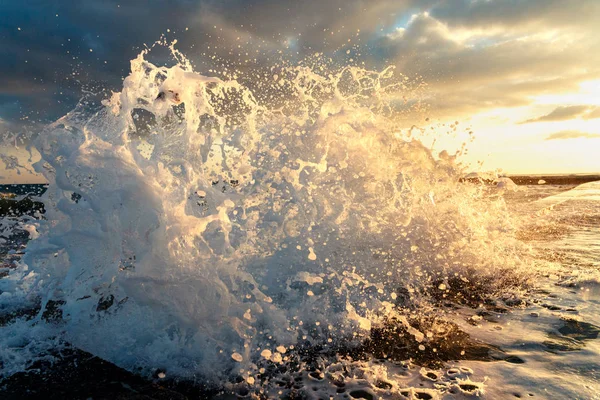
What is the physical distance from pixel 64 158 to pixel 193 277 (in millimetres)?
1920

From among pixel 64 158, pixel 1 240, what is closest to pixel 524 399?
pixel 64 158

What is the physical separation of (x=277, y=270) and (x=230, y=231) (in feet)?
3.03

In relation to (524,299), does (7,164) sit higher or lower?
higher

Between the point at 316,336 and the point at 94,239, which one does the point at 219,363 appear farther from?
the point at 94,239

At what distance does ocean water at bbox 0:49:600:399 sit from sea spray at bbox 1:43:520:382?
0.07ft

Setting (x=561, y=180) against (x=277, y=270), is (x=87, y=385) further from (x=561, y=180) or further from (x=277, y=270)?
(x=561, y=180)

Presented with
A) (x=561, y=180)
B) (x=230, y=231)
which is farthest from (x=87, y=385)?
(x=561, y=180)

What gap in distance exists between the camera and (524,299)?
4.64 m

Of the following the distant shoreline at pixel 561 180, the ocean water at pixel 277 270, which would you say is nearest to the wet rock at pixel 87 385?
the ocean water at pixel 277 270

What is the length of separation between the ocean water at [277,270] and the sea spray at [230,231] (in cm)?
2

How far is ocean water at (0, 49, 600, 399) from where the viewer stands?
312 centimetres

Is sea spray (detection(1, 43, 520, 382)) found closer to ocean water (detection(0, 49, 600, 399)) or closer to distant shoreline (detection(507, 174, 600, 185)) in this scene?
ocean water (detection(0, 49, 600, 399))

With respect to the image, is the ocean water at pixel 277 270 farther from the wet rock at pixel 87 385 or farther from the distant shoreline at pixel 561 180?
the distant shoreline at pixel 561 180

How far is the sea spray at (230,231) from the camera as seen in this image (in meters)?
3.54
